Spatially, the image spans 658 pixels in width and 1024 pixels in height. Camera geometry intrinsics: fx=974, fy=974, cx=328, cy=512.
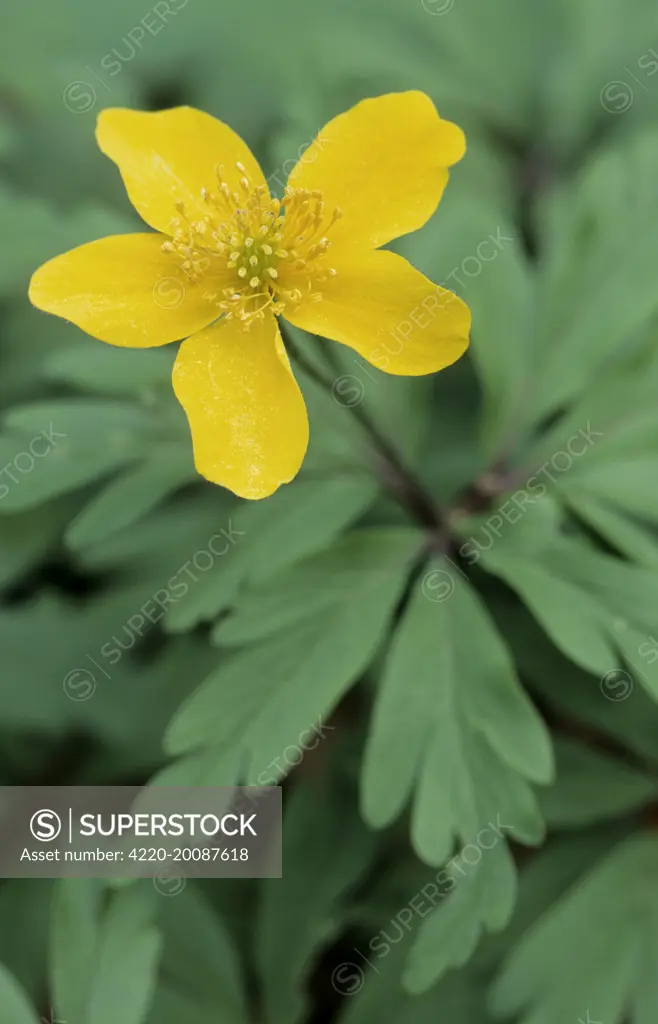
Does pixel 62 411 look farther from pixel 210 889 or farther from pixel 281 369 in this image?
pixel 210 889

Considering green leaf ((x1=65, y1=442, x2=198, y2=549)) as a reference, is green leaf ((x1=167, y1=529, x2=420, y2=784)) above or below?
below

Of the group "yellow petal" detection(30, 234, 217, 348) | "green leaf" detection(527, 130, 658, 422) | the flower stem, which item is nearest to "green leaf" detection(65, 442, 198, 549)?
the flower stem

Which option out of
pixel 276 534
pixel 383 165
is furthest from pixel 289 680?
pixel 383 165

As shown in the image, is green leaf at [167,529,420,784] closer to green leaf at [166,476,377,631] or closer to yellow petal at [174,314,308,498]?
green leaf at [166,476,377,631]

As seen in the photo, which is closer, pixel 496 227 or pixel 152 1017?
pixel 152 1017

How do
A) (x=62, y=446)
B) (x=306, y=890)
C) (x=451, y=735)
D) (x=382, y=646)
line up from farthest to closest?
(x=382, y=646) → (x=306, y=890) → (x=62, y=446) → (x=451, y=735)

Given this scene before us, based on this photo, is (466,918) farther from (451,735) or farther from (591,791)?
(591,791)

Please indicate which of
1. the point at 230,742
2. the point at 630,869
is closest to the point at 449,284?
the point at 230,742
